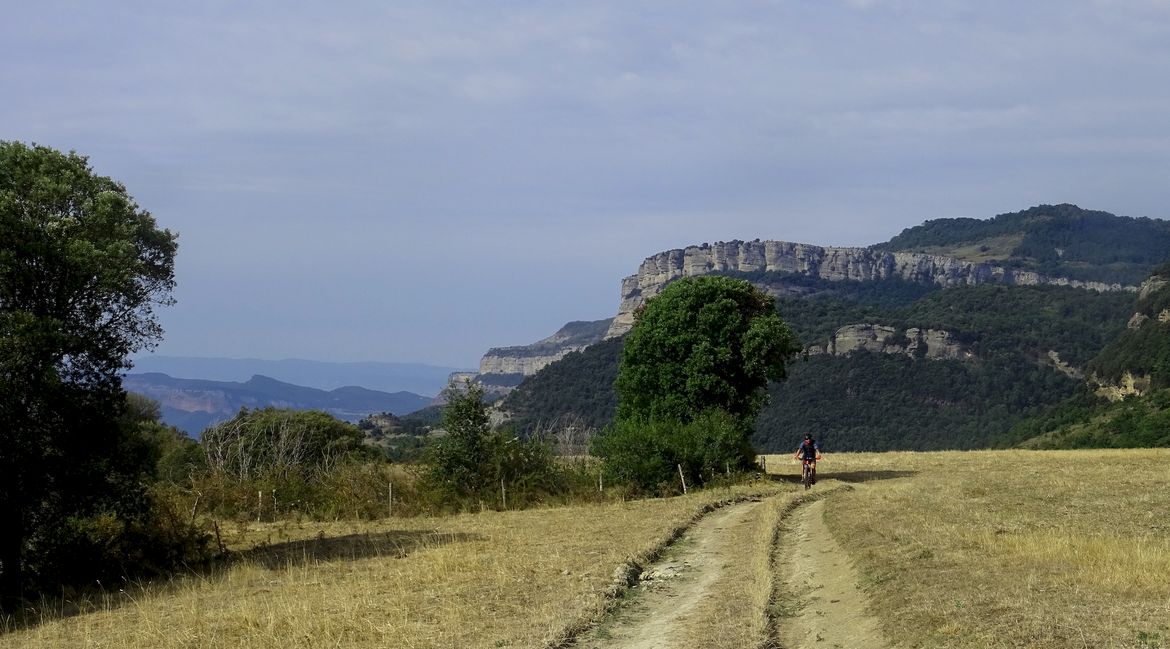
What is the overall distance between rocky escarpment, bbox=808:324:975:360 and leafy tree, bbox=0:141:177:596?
163 metres

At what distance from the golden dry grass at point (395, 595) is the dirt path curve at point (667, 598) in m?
0.42

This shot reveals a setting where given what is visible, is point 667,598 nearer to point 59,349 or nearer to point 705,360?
point 59,349

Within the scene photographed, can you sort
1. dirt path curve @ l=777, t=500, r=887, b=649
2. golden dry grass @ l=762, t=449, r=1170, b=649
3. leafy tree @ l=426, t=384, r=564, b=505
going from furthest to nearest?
1. leafy tree @ l=426, t=384, r=564, b=505
2. dirt path curve @ l=777, t=500, r=887, b=649
3. golden dry grass @ l=762, t=449, r=1170, b=649

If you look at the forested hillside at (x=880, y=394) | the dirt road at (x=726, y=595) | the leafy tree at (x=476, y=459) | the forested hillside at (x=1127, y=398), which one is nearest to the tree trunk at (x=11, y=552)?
the dirt road at (x=726, y=595)

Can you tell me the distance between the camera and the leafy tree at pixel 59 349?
1952 cm

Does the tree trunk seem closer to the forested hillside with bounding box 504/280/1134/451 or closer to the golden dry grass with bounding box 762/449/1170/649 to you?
the golden dry grass with bounding box 762/449/1170/649

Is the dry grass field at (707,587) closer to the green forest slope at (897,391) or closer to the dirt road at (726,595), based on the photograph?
the dirt road at (726,595)

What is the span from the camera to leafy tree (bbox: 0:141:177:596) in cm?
1952

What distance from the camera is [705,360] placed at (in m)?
43.7

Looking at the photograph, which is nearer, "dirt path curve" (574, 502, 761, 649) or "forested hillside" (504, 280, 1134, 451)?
"dirt path curve" (574, 502, 761, 649)

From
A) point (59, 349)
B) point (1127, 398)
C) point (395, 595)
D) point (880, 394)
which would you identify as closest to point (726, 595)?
point (395, 595)

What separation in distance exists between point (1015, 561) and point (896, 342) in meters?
176

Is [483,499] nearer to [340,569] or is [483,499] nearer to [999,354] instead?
[340,569]

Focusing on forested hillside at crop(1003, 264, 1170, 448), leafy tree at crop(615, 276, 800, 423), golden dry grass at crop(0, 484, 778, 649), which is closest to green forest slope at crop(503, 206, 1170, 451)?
forested hillside at crop(1003, 264, 1170, 448)
